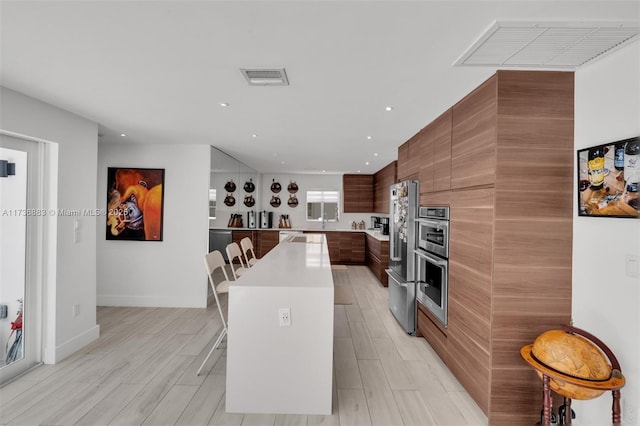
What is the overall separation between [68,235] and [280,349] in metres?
2.56

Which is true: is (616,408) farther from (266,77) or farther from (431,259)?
(266,77)

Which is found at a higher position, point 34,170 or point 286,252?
point 34,170

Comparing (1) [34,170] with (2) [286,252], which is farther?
(2) [286,252]

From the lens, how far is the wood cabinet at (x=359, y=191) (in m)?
7.80

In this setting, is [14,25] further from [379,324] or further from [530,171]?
[379,324]

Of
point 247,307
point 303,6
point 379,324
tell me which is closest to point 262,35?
point 303,6

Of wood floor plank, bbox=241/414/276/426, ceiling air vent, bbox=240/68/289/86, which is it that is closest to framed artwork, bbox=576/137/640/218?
ceiling air vent, bbox=240/68/289/86

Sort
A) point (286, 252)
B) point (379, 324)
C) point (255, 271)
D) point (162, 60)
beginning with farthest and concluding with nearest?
point (379, 324) < point (286, 252) < point (255, 271) < point (162, 60)

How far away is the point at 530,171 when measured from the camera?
1.97 meters

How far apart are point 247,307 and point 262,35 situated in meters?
1.70

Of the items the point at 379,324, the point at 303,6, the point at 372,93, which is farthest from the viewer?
the point at 379,324

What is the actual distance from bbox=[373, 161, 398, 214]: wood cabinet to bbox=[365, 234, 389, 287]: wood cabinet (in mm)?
811

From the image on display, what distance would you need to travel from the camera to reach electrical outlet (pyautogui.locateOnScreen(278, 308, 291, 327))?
2.03 meters

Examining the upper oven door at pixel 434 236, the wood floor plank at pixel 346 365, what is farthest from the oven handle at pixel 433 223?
the wood floor plank at pixel 346 365
